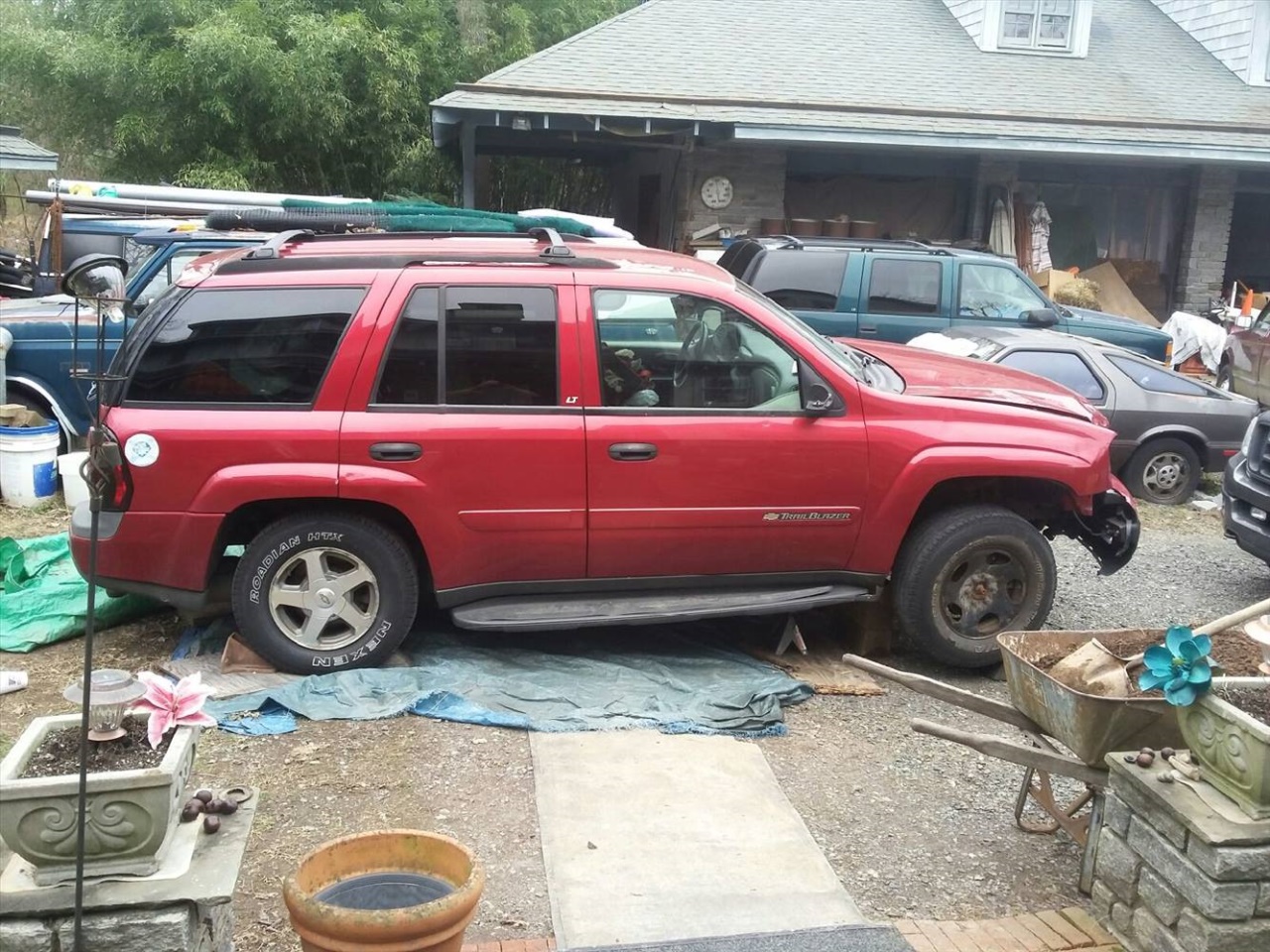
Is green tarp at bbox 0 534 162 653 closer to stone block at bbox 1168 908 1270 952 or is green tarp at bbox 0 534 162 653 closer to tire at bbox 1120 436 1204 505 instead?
stone block at bbox 1168 908 1270 952

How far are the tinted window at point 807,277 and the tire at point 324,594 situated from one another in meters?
6.69

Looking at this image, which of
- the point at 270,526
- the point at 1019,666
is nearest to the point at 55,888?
the point at 270,526

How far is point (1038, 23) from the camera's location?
60.1 feet

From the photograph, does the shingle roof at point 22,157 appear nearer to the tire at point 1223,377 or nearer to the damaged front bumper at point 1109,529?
the damaged front bumper at point 1109,529

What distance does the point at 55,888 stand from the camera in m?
2.93

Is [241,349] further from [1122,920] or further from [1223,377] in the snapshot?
[1223,377]

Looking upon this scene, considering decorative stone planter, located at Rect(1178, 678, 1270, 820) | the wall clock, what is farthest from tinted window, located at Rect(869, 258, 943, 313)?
decorative stone planter, located at Rect(1178, 678, 1270, 820)

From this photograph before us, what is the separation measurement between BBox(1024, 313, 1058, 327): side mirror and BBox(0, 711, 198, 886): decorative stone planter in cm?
1029

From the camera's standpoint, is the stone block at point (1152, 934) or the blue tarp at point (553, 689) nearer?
the stone block at point (1152, 934)

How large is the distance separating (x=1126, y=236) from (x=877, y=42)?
187 inches

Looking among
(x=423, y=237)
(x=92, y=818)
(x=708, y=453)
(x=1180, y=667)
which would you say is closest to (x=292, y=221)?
(x=423, y=237)

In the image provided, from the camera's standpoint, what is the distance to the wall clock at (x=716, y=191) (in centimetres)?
1574

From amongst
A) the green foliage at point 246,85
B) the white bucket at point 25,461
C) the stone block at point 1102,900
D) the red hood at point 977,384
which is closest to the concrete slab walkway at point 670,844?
the stone block at point 1102,900

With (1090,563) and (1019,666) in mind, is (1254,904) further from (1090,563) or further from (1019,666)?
(1090,563)
